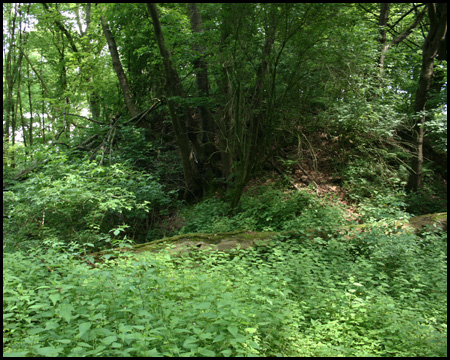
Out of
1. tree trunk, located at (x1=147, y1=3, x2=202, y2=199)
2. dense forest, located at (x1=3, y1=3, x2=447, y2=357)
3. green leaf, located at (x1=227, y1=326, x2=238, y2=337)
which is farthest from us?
tree trunk, located at (x1=147, y1=3, x2=202, y2=199)

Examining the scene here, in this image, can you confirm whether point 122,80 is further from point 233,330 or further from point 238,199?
point 233,330

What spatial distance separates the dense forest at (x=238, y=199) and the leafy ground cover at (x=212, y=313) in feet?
0.07

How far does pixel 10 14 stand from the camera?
10.4 metres

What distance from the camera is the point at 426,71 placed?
7.55 meters

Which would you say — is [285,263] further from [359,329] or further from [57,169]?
[57,169]

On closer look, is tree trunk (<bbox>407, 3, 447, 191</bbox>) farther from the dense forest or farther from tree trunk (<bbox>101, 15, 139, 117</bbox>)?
tree trunk (<bbox>101, 15, 139, 117</bbox>)

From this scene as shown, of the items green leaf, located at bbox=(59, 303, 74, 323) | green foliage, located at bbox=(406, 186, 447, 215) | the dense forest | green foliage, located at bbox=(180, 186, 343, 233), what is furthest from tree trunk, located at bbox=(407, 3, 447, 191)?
green leaf, located at bbox=(59, 303, 74, 323)

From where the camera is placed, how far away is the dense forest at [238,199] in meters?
2.67

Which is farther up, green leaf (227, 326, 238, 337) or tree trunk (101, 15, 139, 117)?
tree trunk (101, 15, 139, 117)

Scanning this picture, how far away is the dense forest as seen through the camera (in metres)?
2.67

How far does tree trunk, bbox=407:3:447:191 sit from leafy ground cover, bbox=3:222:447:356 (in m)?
5.02

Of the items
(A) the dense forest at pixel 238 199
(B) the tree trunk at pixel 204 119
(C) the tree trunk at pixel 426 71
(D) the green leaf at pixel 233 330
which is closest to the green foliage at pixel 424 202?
(A) the dense forest at pixel 238 199

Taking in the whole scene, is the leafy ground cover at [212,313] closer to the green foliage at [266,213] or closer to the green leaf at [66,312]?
the green leaf at [66,312]

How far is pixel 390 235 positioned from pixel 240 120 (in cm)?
385
